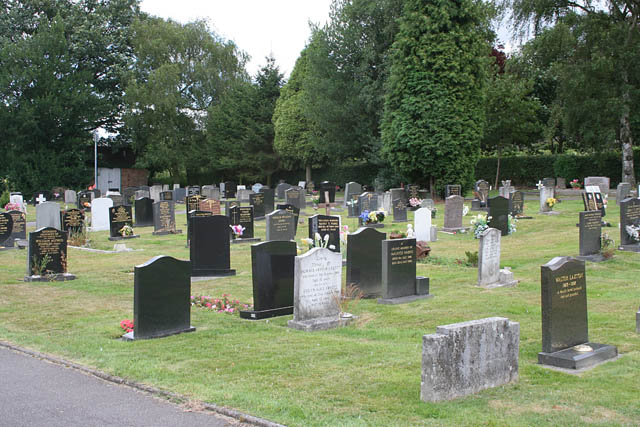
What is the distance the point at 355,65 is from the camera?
39.8 meters

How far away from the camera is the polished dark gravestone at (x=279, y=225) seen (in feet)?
56.0

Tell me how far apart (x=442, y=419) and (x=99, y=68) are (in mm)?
53524

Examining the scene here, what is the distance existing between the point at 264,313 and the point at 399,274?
2598 mm

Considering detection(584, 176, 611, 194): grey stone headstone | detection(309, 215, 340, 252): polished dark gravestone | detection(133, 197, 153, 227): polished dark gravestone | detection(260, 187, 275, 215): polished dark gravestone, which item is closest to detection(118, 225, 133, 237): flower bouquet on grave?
detection(133, 197, 153, 227): polished dark gravestone

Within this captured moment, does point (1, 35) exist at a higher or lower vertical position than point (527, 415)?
higher

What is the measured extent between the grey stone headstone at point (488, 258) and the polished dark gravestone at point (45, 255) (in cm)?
832

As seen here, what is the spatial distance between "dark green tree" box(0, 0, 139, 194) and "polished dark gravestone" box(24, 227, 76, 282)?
35.3 m

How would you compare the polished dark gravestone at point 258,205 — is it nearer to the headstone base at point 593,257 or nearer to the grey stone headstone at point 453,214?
the grey stone headstone at point 453,214

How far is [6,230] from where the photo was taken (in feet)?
65.8

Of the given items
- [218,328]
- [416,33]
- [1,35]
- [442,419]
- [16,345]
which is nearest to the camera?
[442,419]

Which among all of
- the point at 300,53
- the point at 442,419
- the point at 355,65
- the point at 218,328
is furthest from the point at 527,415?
the point at 300,53

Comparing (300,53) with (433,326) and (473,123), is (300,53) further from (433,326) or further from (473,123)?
(433,326)

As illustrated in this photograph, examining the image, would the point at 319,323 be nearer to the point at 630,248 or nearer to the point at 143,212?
the point at 630,248

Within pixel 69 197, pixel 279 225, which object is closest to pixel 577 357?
pixel 279 225
